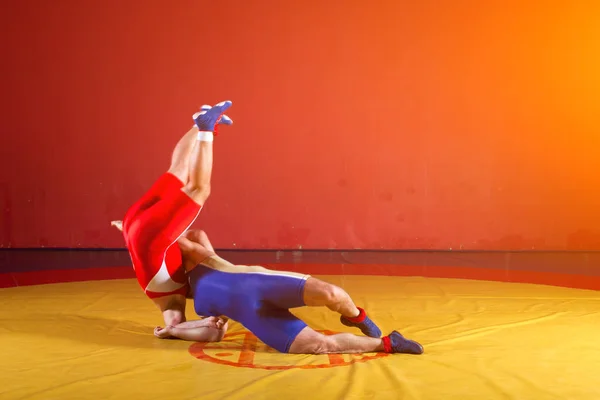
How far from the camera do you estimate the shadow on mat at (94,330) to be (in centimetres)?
259

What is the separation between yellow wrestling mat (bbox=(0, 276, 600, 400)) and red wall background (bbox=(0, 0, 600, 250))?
8.96 feet

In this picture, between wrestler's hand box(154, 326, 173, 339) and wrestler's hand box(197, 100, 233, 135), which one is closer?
wrestler's hand box(197, 100, 233, 135)

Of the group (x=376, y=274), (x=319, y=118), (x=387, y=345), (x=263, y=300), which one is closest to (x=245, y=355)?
(x=263, y=300)

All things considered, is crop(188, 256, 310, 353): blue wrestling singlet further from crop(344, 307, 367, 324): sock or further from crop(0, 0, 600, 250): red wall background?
crop(0, 0, 600, 250): red wall background

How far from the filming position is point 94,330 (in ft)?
9.32

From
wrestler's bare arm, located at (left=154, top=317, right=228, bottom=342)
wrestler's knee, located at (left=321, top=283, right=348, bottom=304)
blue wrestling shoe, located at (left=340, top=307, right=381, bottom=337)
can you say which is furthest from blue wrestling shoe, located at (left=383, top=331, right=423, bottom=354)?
wrestler's bare arm, located at (left=154, top=317, right=228, bottom=342)

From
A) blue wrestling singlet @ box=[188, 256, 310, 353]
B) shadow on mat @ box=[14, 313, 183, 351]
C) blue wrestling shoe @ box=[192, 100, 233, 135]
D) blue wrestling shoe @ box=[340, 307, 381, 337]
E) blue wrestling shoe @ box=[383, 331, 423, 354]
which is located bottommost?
shadow on mat @ box=[14, 313, 183, 351]

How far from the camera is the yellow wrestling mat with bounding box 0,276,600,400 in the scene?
191cm

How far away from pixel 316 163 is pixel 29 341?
13.5ft

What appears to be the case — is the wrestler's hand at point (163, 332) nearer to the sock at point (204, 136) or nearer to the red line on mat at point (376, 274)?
the sock at point (204, 136)

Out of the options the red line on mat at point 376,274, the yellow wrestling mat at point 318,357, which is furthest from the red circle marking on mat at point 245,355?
the red line on mat at point 376,274

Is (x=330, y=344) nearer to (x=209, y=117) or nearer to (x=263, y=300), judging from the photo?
(x=263, y=300)

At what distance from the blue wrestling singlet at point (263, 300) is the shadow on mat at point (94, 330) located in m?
0.27

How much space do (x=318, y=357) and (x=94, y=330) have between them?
3.53 ft
